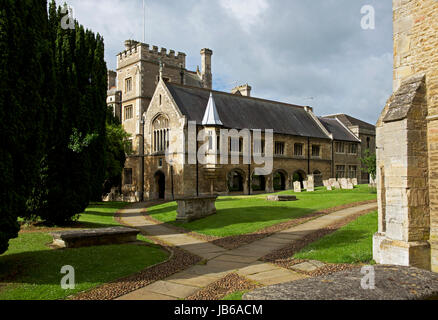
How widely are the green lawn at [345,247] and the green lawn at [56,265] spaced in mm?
4161

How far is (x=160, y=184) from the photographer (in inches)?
1380

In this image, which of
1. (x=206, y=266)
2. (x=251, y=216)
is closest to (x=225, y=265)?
(x=206, y=266)

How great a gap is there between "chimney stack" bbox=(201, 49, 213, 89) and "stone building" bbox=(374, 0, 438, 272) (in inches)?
1542

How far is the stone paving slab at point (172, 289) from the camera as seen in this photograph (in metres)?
6.51

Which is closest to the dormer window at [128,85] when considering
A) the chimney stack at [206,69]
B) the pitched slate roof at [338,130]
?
the chimney stack at [206,69]

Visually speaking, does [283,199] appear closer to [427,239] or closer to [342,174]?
[427,239]

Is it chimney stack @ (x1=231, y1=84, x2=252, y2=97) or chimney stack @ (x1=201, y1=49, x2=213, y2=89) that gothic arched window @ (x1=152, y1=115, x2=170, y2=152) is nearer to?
chimney stack @ (x1=201, y1=49, x2=213, y2=89)

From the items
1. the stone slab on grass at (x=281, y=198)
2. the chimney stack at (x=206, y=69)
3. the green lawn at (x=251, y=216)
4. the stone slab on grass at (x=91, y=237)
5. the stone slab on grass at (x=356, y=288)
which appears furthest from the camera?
the chimney stack at (x=206, y=69)

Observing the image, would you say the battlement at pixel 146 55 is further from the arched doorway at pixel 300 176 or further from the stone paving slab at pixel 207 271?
the stone paving slab at pixel 207 271

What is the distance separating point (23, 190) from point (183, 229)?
8.56 meters

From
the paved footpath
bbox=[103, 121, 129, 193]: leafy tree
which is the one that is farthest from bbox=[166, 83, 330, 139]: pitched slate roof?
the paved footpath

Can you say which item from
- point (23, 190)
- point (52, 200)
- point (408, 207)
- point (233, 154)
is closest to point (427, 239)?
point (408, 207)
